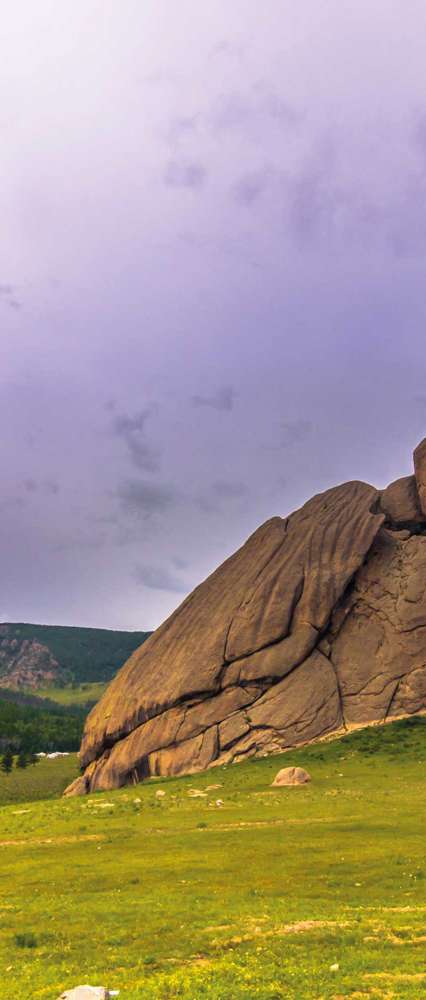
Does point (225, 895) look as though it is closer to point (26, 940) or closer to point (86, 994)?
point (26, 940)

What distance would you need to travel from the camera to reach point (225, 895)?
76.7ft

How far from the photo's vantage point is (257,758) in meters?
61.1

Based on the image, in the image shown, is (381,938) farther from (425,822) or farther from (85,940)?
(425,822)

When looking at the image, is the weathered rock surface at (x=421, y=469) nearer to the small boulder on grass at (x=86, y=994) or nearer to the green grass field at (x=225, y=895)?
the green grass field at (x=225, y=895)

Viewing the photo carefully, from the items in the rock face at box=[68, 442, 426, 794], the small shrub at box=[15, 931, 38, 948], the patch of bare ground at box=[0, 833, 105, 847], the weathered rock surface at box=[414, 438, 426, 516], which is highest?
the weathered rock surface at box=[414, 438, 426, 516]

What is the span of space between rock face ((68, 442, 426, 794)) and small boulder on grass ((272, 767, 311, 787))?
11170mm

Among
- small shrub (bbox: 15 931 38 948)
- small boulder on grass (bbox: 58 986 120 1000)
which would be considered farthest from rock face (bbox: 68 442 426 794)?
small boulder on grass (bbox: 58 986 120 1000)

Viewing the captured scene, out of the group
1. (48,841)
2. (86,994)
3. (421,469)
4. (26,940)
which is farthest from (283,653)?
(86,994)

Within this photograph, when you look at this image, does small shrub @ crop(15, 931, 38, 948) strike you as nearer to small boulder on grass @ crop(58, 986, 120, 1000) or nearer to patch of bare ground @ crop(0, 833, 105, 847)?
small boulder on grass @ crop(58, 986, 120, 1000)

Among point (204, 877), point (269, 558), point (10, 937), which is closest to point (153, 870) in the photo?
point (204, 877)

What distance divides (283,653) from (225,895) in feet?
151

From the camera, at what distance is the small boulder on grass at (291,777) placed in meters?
50.0

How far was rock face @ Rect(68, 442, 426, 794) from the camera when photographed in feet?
213

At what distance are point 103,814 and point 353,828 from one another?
19.2m
